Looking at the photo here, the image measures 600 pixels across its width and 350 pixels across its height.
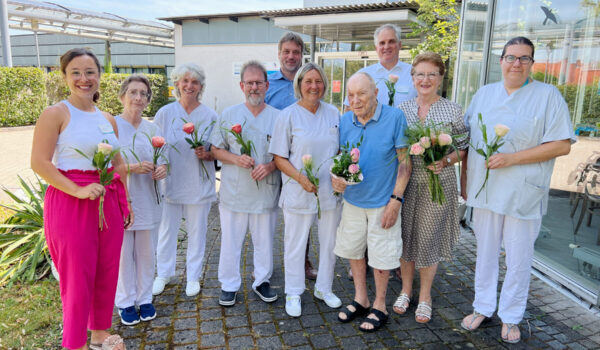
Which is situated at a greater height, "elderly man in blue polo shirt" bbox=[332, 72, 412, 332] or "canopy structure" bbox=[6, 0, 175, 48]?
"canopy structure" bbox=[6, 0, 175, 48]

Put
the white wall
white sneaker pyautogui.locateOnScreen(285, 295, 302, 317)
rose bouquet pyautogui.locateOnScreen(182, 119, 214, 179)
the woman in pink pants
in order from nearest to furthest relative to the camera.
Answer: the woman in pink pants → rose bouquet pyautogui.locateOnScreen(182, 119, 214, 179) → white sneaker pyautogui.locateOnScreen(285, 295, 302, 317) → the white wall

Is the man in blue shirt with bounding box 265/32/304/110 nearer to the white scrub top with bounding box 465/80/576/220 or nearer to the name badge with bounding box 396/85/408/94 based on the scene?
the name badge with bounding box 396/85/408/94

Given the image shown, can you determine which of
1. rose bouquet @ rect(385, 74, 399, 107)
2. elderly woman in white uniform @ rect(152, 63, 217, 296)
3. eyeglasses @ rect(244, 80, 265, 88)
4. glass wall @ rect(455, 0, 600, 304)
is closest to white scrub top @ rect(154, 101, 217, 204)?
elderly woman in white uniform @ rect(152, 63, 217, 296)

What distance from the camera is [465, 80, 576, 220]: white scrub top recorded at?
3.06m

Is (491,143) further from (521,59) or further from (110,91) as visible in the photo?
(110,91)

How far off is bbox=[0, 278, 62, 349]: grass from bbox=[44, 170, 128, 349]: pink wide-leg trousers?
2.22 ft

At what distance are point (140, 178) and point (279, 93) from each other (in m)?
1.66

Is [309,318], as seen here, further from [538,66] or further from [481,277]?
[538,66]

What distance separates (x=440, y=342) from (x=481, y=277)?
2.25ft

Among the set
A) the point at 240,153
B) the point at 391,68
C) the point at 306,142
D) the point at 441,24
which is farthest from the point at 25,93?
the point at 306,142

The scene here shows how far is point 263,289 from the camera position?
3.93 metres

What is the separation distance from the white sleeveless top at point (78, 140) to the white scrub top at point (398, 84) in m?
2.54

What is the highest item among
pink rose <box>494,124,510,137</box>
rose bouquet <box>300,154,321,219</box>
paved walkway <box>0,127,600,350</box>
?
pink rose <box>494,124,510,137</box>

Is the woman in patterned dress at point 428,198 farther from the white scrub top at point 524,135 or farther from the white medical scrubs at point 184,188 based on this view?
the white medical scrubs at point 184,188
